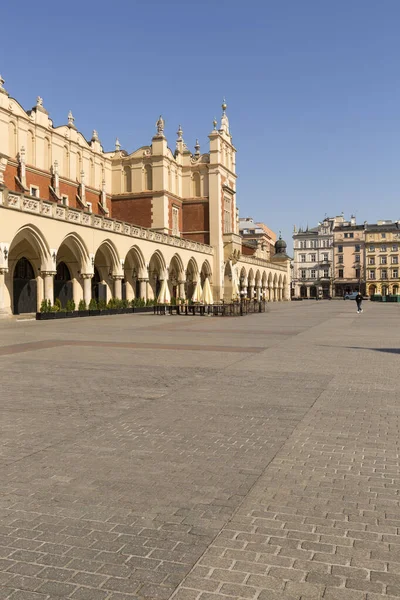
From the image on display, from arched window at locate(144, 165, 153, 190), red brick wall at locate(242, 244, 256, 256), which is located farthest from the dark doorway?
red brick wall at locate(242, 244, 256, 256)

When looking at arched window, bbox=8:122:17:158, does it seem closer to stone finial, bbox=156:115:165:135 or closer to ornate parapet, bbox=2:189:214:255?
ornate parapet, bbox=2:189:214:255

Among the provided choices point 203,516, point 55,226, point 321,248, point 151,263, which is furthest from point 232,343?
point 321,248

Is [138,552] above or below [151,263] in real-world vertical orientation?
below

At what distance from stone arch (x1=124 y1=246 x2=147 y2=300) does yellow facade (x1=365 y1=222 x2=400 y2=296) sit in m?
87.4

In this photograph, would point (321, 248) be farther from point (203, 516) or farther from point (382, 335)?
point (203, 516)

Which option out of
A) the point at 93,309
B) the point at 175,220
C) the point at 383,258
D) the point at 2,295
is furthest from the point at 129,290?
the point at 383,258

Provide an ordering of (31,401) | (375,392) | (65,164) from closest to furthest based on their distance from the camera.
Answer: (31,401)
(375,392)
(65,164)

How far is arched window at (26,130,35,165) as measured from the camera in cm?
4078

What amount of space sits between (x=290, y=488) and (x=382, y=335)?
54.8ft

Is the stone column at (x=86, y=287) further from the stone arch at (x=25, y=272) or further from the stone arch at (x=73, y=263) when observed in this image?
A: the stone arch at (x=25, y=272)

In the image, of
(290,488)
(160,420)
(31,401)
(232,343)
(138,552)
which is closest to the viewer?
(138,552)

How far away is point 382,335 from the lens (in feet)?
66.7

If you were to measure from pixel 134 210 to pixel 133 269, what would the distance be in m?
12.0

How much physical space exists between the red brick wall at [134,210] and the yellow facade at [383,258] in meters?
78.9
